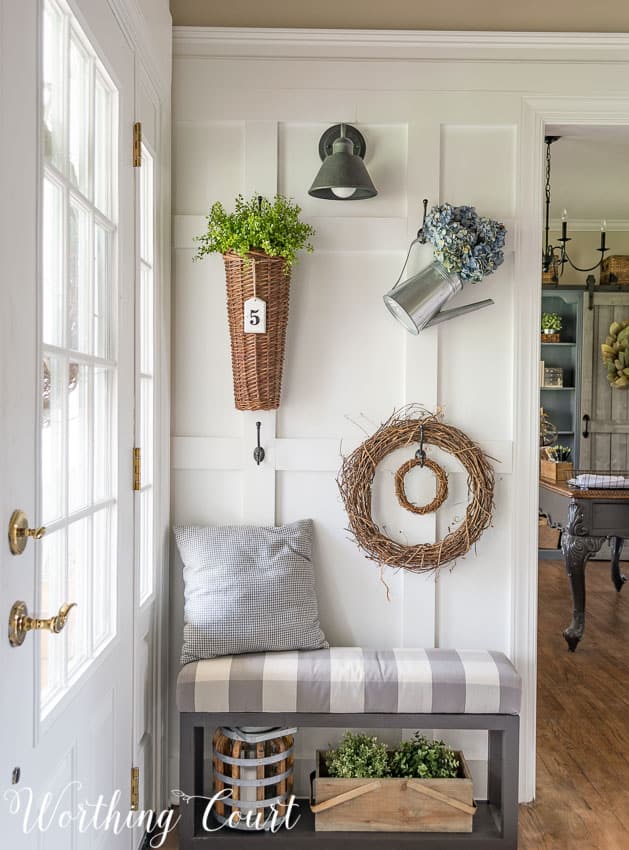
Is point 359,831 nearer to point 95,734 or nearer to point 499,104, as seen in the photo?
point 95,734

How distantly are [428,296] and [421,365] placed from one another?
0.25m

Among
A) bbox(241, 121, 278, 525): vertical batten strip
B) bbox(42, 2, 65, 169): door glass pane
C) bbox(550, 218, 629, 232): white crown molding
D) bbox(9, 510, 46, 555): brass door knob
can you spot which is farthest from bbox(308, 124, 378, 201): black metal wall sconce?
bbox(550, 218, 629, 232): white crown molding

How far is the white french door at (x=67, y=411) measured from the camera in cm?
129

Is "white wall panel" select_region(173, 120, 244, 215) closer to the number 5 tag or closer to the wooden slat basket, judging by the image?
the number 5 tag

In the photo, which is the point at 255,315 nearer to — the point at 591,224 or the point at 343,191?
the point at 343,191

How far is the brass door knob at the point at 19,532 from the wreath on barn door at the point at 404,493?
1395 mm

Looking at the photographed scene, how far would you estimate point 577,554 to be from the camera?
13.8 ft

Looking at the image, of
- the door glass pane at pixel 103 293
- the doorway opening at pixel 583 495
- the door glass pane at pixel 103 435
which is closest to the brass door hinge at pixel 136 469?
the door glass pane at pixel 103 435

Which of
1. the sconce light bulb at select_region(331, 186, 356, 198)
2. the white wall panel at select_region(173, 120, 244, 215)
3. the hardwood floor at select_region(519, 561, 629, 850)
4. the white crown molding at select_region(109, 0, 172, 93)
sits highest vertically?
the white crown molding at select_region(109, 0, 172, 93)

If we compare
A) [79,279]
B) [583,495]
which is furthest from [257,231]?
[583,495]

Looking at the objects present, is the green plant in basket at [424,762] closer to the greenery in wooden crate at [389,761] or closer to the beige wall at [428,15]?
the greenery in wooden crate at [389,761]

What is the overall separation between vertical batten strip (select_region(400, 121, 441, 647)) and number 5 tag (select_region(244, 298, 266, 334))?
513 millimetres

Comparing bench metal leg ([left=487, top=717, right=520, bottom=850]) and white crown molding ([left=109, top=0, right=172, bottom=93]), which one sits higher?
white crown molding ([left=109, top=0, right=172, bottom=93])

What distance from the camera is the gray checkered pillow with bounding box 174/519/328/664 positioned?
2367mm
